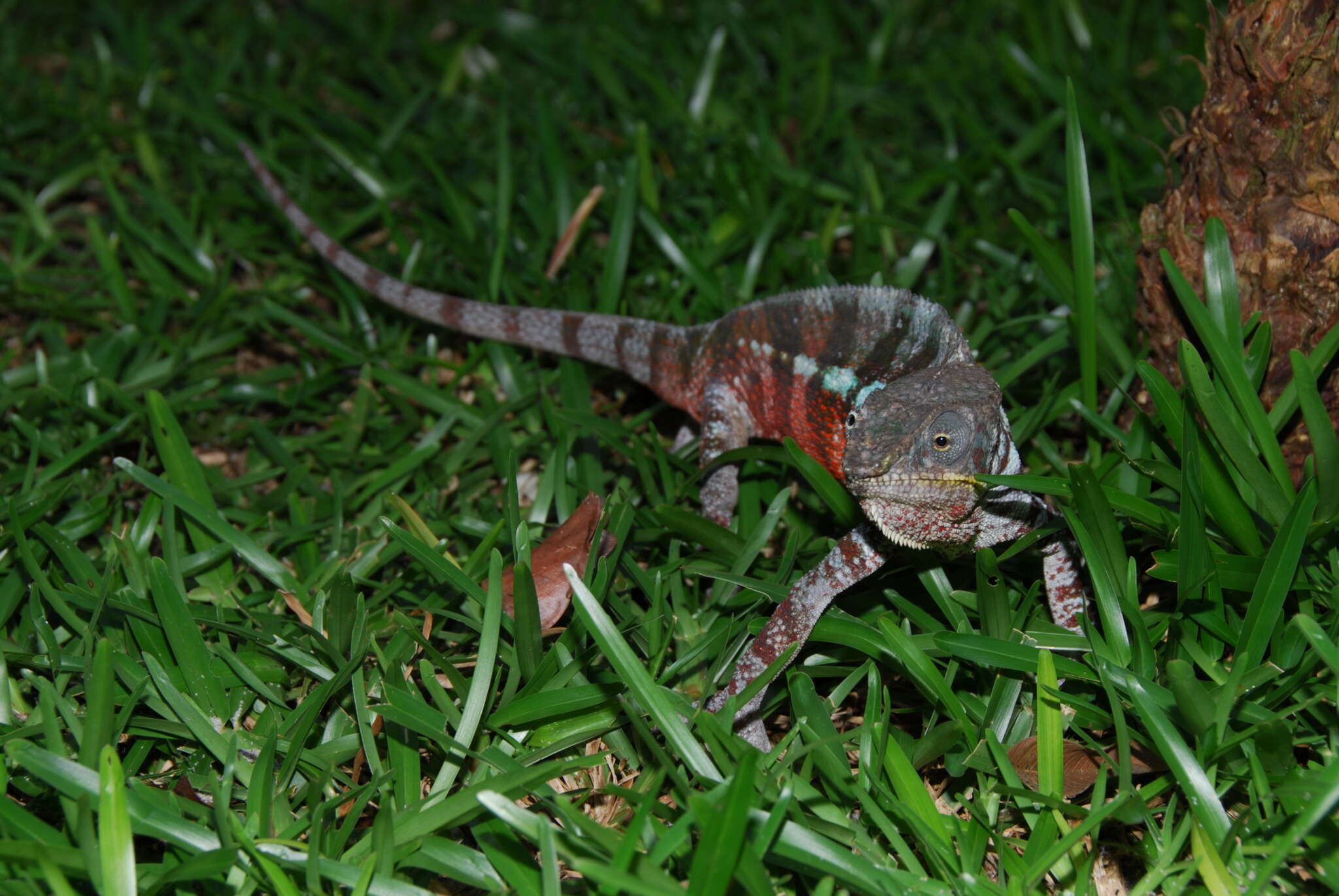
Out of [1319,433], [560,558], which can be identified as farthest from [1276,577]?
[560,558]

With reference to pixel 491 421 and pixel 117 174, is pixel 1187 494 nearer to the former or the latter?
pixel 491 421

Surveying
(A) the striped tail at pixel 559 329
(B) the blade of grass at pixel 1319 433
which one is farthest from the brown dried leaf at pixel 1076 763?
(A) the striped tail at pixel 559 329

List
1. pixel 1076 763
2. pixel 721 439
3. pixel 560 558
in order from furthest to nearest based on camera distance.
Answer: pixel 721 439
pixel 560 558
pixel 1076 763

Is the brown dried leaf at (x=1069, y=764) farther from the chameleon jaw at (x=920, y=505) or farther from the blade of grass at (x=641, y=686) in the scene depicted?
the blade of grass at (x=641, y=686)

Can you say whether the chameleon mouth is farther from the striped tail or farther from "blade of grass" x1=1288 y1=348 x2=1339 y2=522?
the striped tail

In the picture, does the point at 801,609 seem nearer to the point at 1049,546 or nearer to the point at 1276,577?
the point at 1049,546

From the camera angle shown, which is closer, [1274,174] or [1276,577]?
[1276,577]

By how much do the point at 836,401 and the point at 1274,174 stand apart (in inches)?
41.3

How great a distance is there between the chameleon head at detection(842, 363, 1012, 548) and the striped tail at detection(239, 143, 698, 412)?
39.4 inches

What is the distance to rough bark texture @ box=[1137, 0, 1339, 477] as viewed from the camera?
218 cm

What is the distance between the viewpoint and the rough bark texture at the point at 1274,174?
7.16 ft

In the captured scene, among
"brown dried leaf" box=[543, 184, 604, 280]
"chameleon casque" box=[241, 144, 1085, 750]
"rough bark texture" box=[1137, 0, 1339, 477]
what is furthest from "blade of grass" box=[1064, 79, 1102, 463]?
"brown dried leaf" box=[543, 184, 604, 280]

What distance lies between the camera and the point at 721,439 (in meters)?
2.91

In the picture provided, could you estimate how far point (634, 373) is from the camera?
3180 millimetres
